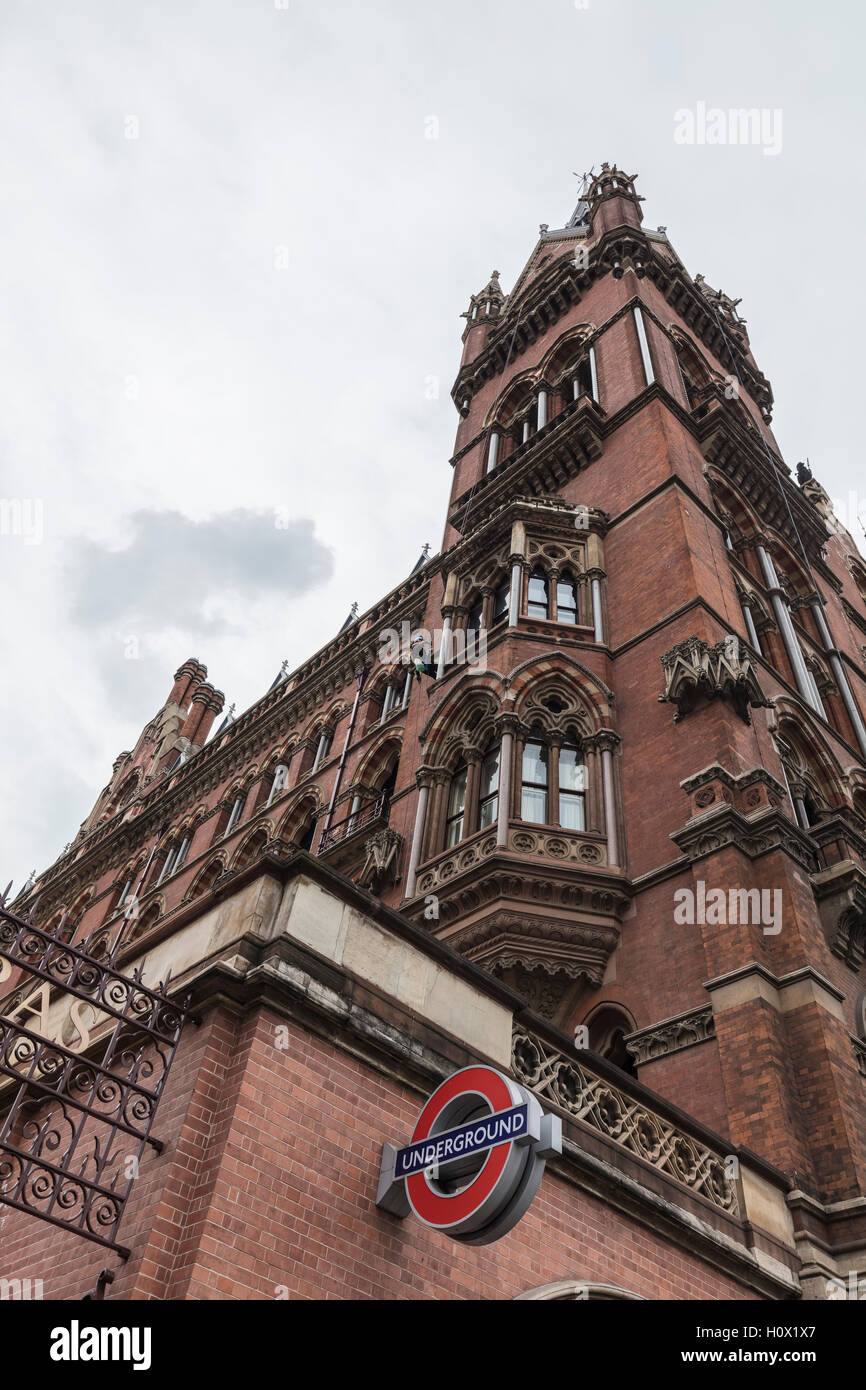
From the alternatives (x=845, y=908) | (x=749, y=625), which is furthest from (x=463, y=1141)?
(x=749, y=625)

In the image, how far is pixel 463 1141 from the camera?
20.2 feet

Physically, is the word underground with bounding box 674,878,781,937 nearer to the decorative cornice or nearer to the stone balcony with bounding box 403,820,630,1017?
the decorative cornice

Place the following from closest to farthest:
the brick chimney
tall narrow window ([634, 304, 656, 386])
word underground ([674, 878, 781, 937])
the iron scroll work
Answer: the iron scroll work
word underground ([674, 878, 781, 937])
tall narrow window ([634, 304, 656, 386])
the brick chimney

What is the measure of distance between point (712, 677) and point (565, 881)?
3546mm

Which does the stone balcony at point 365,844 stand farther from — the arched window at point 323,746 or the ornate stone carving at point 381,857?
the arched window at point 323,746

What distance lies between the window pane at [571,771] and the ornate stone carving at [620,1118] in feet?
22.2

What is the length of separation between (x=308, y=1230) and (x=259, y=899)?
2.19 meters

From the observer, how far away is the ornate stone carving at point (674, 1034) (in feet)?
38.1

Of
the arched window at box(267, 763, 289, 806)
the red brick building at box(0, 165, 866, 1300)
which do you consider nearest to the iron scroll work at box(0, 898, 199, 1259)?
the red brick building at box(0, 165, 866, 1300)

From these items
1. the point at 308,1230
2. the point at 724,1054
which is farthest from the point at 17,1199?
the point at 724,1054

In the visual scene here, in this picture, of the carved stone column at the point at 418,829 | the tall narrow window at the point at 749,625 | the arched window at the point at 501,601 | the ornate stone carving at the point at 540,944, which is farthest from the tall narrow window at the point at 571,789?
the tall narrow window at the point at 749,625

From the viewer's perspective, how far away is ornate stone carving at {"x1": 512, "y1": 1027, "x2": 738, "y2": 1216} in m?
8.50

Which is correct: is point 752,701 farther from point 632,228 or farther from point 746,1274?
point 632,228
